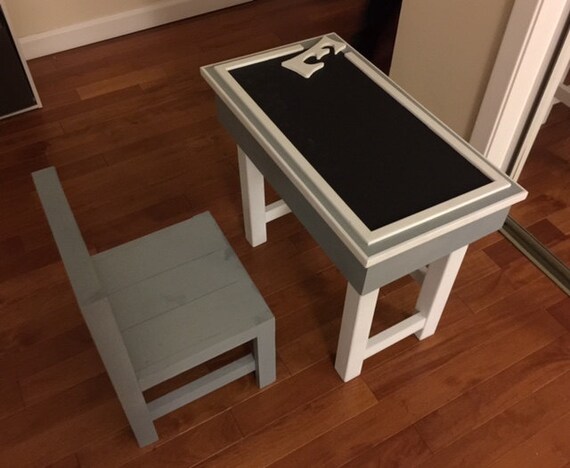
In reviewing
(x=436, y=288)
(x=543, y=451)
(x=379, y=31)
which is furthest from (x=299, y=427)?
(x=379, y=31)

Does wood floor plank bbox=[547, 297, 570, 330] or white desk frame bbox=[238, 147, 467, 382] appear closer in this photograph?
white desk frame bbox=[238, 147, 467, 382]

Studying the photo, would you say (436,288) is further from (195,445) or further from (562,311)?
(195,445)

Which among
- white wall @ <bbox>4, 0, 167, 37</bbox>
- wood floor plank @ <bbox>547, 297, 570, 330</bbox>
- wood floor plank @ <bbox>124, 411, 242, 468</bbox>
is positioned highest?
white wall @ <bbox>4, 0, 167, 37</bbox>

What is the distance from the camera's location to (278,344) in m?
1.59

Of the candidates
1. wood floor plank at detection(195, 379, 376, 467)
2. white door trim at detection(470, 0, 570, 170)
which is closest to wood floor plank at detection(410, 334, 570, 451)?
wood floor plank at detection(195, 379, 376, 467)

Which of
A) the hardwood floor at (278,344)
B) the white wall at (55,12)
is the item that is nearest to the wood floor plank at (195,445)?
the hardwood floor at (278,344)

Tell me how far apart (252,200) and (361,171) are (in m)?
0.56

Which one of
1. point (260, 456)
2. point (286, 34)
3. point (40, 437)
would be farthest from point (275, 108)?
point (286, 34)

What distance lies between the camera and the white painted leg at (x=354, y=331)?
48.8 inches

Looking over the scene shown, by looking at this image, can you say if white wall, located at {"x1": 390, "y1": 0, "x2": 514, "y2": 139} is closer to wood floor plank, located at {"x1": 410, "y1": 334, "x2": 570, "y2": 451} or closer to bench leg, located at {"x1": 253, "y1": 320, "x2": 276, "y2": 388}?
wood floor plank, located at {"x1": 410, "y1": 334, "x2": 570, "y2": 451}

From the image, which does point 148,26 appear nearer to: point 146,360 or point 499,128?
point 499,128

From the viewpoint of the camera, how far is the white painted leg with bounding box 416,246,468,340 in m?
1.35

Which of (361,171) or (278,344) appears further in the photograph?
(278,344)

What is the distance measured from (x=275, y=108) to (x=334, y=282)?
2.07ft
